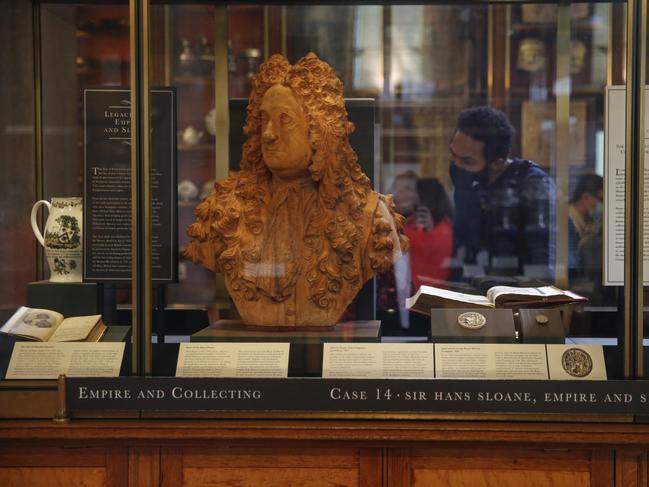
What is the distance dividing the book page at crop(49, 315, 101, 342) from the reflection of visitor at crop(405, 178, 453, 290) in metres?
0.79

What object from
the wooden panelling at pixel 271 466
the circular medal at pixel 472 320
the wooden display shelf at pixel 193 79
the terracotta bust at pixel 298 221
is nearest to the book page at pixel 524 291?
the circular medal at pixel 472 320

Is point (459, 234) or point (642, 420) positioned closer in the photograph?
point (642, 420)

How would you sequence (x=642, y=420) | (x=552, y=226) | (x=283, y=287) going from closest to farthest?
(x=642, y=420) → (x=283, y=287) → (x=552, y=226)

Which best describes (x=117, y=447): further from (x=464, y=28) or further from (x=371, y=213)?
(x=464, y=28)

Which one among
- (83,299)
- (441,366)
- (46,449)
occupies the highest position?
(83,299)

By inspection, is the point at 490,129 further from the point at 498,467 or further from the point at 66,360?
the point at 66,360

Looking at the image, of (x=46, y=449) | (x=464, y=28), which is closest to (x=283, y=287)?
(x=46, y=449)

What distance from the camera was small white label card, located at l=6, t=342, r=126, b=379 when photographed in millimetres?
2135

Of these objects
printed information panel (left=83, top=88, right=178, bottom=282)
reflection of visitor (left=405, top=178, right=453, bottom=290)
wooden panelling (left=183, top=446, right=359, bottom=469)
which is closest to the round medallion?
reflection of visitor (left=405, top=178, right=453, bottom=290)

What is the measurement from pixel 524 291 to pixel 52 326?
1.13 m

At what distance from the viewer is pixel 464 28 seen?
2418mm

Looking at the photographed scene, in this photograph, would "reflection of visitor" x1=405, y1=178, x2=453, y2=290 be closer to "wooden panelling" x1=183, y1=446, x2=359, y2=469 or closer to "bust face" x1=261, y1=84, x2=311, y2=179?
"bust face" x1=261, y1=84, x2=311, y2=179

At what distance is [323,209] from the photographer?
2.23 meters

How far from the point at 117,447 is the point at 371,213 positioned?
2.61 feet
